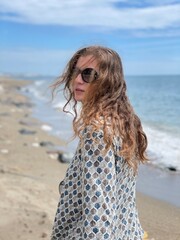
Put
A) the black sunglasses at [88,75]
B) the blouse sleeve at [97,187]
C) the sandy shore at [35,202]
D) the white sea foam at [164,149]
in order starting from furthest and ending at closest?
the white sea foam at [164,149] < the sandy shore at [35,202] < the black sunglasses at [88,75] < the blouse sleeve at [97,187]

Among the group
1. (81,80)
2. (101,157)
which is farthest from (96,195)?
(81,80)

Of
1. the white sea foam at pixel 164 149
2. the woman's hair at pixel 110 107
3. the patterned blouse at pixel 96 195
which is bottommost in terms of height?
the white sea foam at pixel 164 149

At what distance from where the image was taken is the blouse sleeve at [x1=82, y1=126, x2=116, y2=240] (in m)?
1.78

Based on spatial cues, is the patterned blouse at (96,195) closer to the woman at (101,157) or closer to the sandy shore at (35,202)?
the woman at (101,157)

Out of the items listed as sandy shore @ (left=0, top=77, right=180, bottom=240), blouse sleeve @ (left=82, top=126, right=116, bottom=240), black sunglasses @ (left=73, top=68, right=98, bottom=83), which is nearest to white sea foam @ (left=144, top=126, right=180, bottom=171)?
sandy shore @ (left=0, top=77, right=180, bottom=240)

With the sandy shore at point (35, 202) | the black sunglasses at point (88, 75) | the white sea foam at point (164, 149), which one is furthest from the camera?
the white sea foam at point (164, 149)

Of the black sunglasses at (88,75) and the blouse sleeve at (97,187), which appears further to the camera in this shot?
the black sunglasses at (88,75)

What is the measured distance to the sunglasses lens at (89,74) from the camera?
6.60 feet

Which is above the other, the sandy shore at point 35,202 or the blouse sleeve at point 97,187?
the blouse sleeve at point 97,187

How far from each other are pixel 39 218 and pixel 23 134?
8027mm

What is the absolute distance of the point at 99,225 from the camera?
178 cm

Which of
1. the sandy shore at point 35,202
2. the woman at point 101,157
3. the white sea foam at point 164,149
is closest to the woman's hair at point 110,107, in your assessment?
the woman at point 101,157

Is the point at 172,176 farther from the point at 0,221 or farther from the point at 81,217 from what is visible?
the point at 81,217

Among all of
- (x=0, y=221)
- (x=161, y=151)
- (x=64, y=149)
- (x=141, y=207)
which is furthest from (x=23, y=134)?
(x=0, y=221)
